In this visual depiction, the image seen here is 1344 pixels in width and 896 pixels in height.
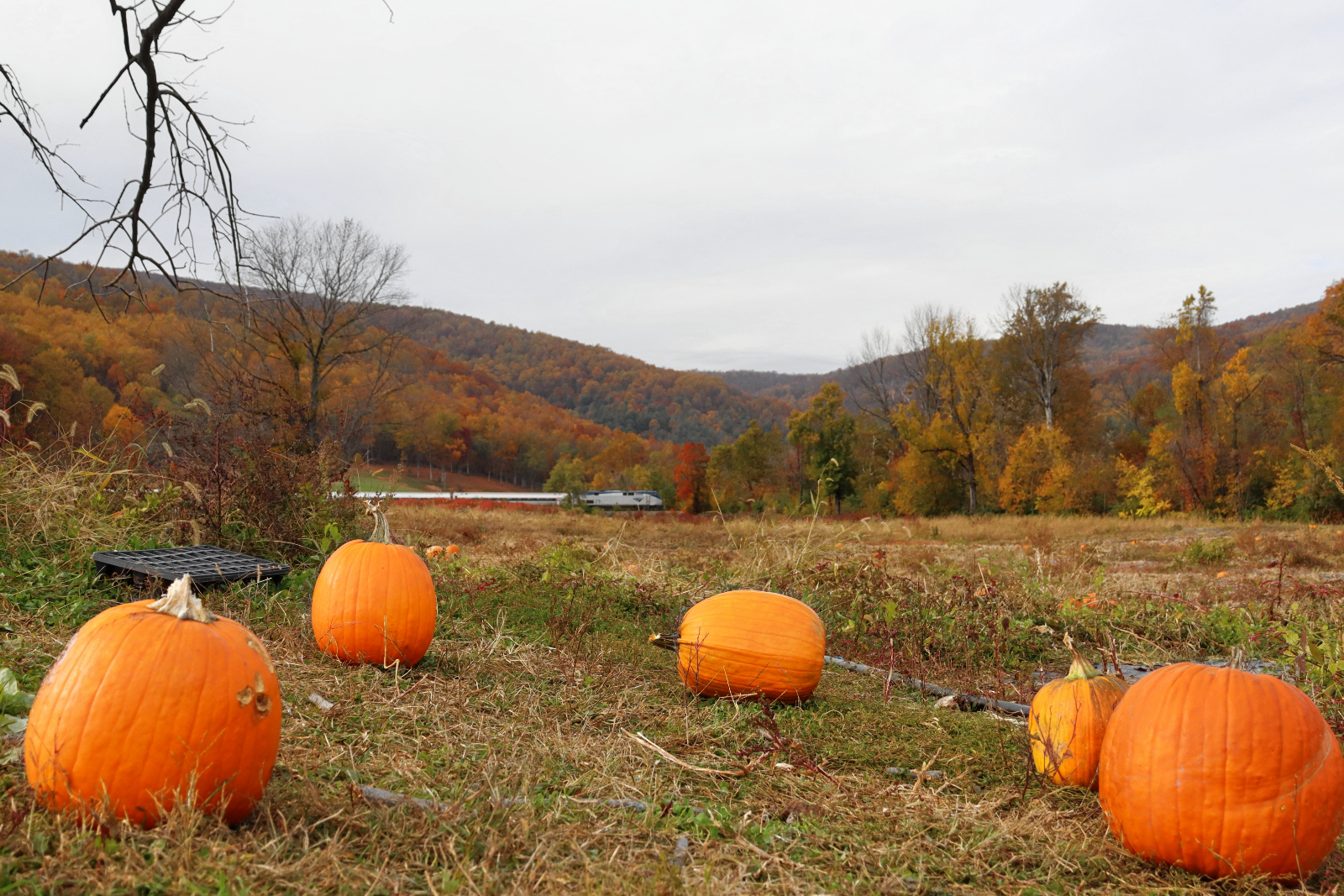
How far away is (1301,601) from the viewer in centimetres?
655

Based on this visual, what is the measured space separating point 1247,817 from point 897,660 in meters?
3.02

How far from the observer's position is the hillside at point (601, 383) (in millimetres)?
81875

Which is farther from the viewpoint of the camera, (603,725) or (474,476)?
(474,476)

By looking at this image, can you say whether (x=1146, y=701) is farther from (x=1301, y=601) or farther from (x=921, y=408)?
(x=921, y=408)

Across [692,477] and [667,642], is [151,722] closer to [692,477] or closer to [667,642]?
[667,642]

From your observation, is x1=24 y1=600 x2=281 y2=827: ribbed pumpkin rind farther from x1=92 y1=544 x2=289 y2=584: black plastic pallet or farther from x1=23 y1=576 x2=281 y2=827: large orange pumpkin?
x1=92 y1=544 x2=289 y2=584: black plastic pallet

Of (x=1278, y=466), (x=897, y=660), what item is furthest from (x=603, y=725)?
(x=1278, y=466)

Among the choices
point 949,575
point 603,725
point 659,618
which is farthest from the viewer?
point 949,575

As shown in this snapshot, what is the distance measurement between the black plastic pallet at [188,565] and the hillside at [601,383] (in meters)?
70.5

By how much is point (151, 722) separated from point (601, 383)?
9025cm

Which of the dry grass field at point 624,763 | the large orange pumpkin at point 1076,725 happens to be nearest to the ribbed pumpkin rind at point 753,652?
the dry grass field at point 624,763

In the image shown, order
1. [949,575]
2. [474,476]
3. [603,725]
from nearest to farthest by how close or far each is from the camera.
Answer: [603,725] < [949,575] < [474,476]

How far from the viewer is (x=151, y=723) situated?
79.9 inches

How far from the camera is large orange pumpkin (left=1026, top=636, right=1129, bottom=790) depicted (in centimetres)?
281
